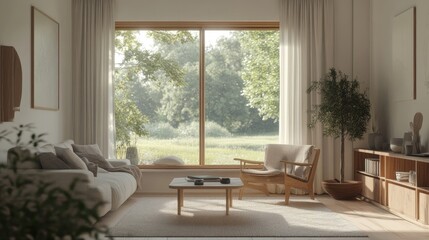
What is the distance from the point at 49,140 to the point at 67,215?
614cm

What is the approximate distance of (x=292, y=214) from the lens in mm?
6316

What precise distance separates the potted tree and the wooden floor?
18 centimetres

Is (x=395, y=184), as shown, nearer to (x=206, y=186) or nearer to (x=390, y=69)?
(x=390, y=69)

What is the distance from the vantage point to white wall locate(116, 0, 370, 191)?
8227mm

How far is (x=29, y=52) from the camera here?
21.0 feet

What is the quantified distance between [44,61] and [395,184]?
14.3 feet

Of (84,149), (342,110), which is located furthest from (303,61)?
(84,149)

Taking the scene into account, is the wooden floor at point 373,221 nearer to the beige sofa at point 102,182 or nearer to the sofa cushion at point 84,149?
the beige sofa at point 102,182

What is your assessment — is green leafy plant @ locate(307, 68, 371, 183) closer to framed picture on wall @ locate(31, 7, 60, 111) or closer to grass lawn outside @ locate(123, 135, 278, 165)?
grass lawn outside @ locate(123, 135, 278, 165)

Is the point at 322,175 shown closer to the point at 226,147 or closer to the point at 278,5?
the point at 226,147

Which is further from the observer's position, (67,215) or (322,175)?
(322,175)

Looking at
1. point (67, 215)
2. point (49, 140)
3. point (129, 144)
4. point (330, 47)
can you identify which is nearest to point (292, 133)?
point (330, 47)

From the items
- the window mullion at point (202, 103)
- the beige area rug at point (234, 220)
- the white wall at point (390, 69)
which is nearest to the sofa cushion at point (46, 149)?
the beige area rug at point (234, 220)

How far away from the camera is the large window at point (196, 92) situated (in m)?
8.45
